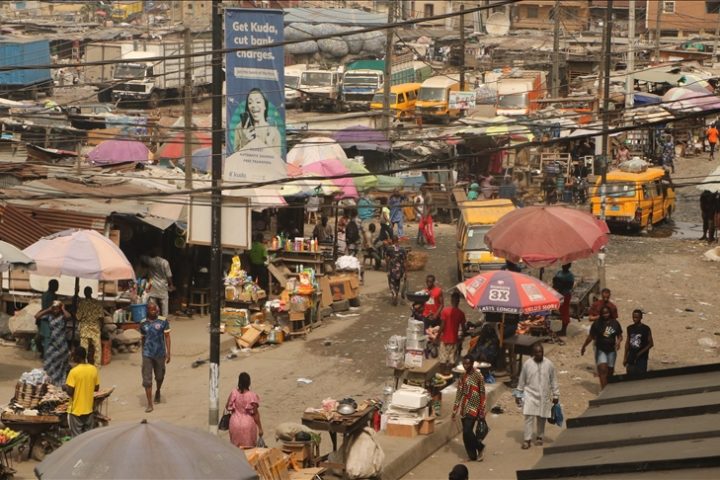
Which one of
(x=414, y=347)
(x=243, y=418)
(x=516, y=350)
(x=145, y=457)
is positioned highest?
(x=145, y=457)

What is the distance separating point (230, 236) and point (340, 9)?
5860 centimetres

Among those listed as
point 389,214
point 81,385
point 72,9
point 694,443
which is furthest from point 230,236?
point 72,9

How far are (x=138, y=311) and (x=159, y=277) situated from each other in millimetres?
1022

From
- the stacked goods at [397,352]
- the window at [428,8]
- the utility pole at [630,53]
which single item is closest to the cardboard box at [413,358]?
the stacked goods at [397,352]

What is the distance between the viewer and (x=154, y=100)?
174ft

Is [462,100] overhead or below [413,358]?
overhead

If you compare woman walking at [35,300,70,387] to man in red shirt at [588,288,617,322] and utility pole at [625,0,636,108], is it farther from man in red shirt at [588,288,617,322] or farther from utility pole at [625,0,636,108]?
utility pole at [625,0,636,108]

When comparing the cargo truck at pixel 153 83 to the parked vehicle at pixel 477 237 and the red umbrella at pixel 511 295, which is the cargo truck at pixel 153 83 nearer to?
the parked vehicle at pixel 477 237

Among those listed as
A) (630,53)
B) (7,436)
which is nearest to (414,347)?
(7,436)

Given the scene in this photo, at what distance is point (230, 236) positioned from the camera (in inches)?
611

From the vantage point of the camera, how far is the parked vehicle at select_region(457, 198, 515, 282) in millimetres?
24273

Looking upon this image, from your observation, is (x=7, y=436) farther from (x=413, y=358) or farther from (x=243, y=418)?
(x=413, y=358)

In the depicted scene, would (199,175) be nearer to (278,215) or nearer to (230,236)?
(278,215)

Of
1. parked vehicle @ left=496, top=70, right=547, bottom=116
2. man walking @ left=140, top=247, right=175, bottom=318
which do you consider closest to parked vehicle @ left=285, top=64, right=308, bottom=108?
parked vehicle @ left=496, top=70, right=547, bottom=116
